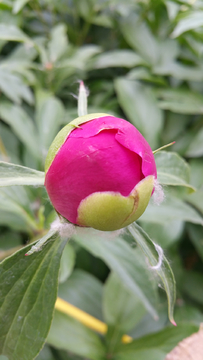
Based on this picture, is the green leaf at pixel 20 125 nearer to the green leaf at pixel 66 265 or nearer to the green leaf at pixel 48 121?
the green leaf at pixel 48 121

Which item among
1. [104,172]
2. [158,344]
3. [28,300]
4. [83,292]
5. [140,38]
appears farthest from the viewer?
[140,38]

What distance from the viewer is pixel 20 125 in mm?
753

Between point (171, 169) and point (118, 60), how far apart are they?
0.56m

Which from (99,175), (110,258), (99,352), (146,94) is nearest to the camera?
(99,175)

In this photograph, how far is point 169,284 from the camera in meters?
0.38

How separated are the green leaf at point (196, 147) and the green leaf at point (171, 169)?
0.39 meters

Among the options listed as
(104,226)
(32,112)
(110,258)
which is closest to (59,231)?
(104,226)

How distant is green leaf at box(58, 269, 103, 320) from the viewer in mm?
778

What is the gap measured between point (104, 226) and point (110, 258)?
0.26 m

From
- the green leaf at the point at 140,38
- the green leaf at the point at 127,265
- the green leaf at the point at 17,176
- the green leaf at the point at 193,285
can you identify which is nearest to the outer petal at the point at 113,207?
the green leaf at the point at 17,176

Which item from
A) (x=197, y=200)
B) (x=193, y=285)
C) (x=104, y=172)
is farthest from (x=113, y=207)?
(x=193, y=285)

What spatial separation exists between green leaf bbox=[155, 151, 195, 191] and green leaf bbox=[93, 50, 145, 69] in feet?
1.67

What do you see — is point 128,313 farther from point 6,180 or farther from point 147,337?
point 6,180

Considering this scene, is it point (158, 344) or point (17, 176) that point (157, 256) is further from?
point (158, 344)
